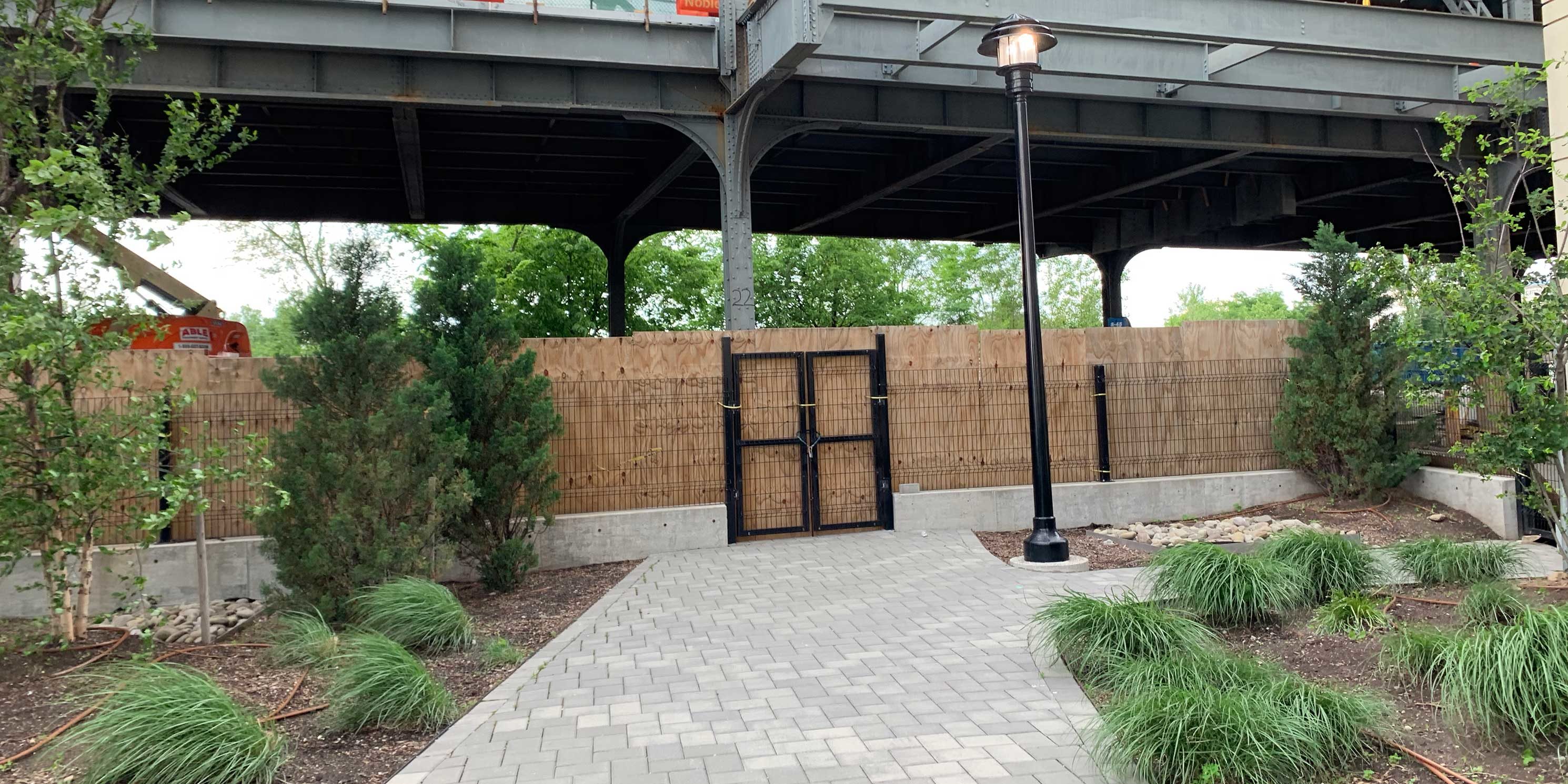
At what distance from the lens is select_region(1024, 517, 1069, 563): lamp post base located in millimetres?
10055

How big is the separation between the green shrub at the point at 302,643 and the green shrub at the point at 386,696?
2.50 feet

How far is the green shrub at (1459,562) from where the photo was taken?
7.34 metres

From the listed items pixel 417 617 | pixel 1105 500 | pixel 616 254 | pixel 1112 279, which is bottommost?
pixel 417 617

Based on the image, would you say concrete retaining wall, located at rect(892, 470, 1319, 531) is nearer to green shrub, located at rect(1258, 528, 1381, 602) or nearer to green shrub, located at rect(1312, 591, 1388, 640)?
green shrub, located at rect(1258, 528, 1381, 602)

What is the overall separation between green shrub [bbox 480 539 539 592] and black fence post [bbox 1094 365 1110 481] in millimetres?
7592

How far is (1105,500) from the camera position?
43.3ft

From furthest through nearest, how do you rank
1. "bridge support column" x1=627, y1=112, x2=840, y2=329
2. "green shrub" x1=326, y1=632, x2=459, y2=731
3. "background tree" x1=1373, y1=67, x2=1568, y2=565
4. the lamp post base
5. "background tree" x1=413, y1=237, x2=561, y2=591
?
1. "bridge support column" x1=627, y1=112, x2=840, y2=329
2. the lamp post base
3. "background tree" x1=413, y1=237, x2=561, y2=591
4. "background tree" x1=1373, y1=67, x2=1568, y2=565
5. "green shrub" x1=326, y1=632, x2=459, y2=731

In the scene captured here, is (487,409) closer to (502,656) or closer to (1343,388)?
(502,656)

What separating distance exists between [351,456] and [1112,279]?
29206 mm

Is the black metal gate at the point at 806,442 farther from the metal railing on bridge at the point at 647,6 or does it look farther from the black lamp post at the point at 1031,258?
the metal railing on bridge at the point at 647,6

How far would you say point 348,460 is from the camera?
308 inches

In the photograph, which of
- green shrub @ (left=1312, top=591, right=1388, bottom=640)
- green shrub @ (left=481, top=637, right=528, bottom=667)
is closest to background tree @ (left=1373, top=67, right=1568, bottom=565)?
green shrub @ (left=1312, top=591, right=1388, bottom=640)

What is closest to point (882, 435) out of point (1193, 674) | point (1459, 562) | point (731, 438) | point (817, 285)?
point (731, 438)

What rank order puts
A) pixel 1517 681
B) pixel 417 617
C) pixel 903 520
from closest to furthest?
pixel 1517 681 → pixel 417 617 → pixel 903 520
